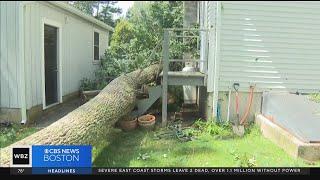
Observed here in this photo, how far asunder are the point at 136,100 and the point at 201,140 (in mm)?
1755

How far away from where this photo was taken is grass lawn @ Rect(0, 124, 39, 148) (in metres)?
4.39

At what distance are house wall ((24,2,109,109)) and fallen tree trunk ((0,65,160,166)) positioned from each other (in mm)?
776

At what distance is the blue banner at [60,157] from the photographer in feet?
10.2

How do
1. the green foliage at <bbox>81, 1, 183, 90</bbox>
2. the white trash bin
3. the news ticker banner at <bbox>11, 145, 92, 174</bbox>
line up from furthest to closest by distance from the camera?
the white trash bin → the green foliage at <bbox>81, 1, 183, 90</bbox> → the news ticker banner at <bbox>11, 145, 92, 174</bbox>

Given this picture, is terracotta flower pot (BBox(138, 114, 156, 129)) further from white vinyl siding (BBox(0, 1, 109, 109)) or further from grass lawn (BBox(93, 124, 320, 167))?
white vinyl siding (BBox(0, 1, 109, 109))

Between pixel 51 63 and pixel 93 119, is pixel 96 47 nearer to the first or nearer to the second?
pixel 51 63

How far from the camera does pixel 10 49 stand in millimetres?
5703

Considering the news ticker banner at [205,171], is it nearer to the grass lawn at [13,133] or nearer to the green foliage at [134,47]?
the grass lawn at [13,133]

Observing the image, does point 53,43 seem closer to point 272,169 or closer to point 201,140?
point 201,140

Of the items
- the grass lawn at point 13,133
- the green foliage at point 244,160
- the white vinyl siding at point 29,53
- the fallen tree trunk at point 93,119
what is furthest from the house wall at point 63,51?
the green foliage at point 244,160

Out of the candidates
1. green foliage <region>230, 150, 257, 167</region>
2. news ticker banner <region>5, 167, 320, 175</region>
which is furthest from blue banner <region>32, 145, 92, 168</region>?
→ green foliage <region>230, 150, 257, 167</region>

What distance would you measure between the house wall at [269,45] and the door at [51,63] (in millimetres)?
2569

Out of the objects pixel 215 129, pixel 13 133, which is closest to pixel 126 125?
pixel 215 129

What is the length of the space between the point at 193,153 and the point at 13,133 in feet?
7.94
